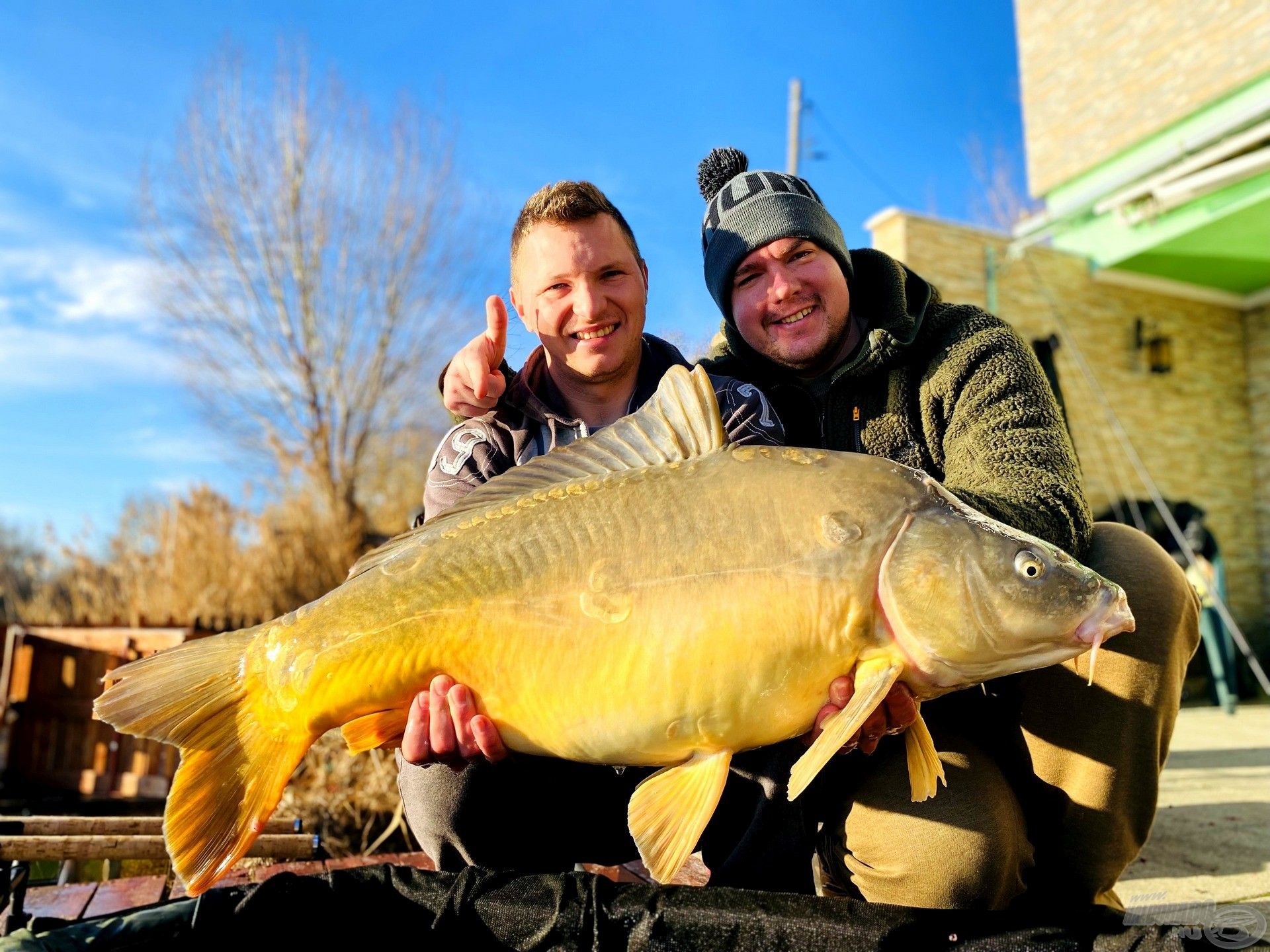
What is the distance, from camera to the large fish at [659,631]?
1.63 m

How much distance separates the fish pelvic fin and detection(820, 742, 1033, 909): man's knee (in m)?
1.27

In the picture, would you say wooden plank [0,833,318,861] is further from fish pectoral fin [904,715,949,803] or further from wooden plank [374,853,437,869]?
fish pectoral fin [904,715,949,803]

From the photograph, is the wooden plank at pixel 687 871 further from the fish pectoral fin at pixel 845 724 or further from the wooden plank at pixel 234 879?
the fish pectoral fin at pixel 845 724

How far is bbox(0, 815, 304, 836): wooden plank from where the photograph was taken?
2.44m

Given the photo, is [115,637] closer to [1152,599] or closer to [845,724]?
[845,724]

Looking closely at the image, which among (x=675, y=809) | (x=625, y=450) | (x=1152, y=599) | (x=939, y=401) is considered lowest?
(x=675, y=809)

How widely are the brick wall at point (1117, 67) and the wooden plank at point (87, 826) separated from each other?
33.4 feet

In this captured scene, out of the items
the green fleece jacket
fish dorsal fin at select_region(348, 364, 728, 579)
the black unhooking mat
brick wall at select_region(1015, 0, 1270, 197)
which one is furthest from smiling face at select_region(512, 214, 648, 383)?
brick wall at select_region(1015, 0, 1270, 197)

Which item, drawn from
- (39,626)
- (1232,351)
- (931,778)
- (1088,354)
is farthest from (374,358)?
(931,778)

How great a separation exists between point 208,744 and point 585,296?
1371 millimetres

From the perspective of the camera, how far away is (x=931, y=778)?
1.75m

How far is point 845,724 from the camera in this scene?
1.57 meters

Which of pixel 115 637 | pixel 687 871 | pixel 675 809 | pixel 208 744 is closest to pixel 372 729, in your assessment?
pixel 208 744

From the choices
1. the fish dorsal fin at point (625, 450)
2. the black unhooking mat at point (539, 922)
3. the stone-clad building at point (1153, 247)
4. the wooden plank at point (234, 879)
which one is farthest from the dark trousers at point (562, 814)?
the stone-clad building at point (1153, 247)
